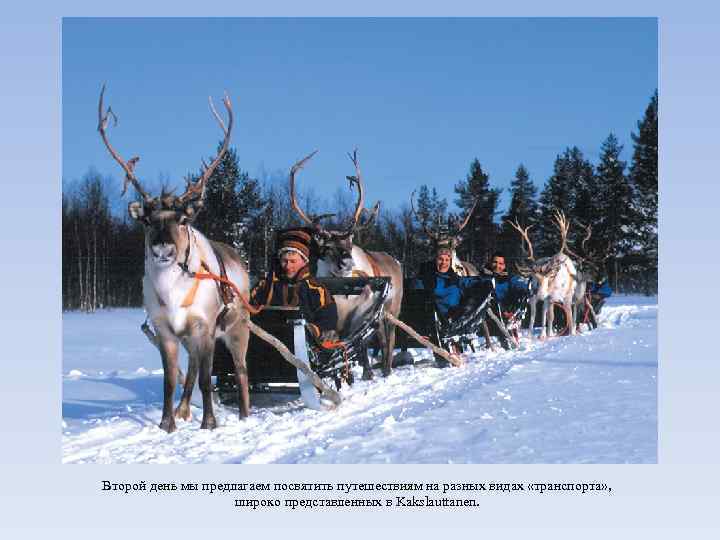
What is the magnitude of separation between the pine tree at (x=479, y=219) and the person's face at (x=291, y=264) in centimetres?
3291

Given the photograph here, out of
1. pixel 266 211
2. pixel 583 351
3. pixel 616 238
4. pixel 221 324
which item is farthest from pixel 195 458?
pixel 266 211

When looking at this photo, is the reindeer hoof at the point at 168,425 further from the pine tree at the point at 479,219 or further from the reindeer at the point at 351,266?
the pine tree at the point at 479,219

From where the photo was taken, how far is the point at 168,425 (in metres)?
6.70

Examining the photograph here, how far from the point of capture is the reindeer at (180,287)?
643cm

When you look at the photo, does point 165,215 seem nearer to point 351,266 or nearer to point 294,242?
point 294,242

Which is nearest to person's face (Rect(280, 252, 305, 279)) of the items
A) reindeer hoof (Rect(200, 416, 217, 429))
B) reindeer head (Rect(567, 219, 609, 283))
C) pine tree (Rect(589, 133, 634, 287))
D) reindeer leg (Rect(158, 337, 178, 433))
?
reindeer leg (Rect(158, 337, 178, 433))

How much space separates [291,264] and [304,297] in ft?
1.81

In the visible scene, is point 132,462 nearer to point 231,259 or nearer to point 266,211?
point 231,259

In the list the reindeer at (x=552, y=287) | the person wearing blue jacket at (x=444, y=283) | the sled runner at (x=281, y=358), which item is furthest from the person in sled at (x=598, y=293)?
the sled runner at (x=281, y=358)

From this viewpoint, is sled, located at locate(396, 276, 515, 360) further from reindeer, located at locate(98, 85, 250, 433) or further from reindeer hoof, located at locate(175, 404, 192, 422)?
reindeer hoof, located at locate(175, 404, 192, 422)

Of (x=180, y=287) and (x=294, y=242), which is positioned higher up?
(x=294, y=242)

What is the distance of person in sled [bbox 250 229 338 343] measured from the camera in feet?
27.1

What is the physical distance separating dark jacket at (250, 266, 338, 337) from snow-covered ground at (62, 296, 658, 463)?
0.94 metres

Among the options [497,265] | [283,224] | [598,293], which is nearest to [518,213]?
[283,224]
